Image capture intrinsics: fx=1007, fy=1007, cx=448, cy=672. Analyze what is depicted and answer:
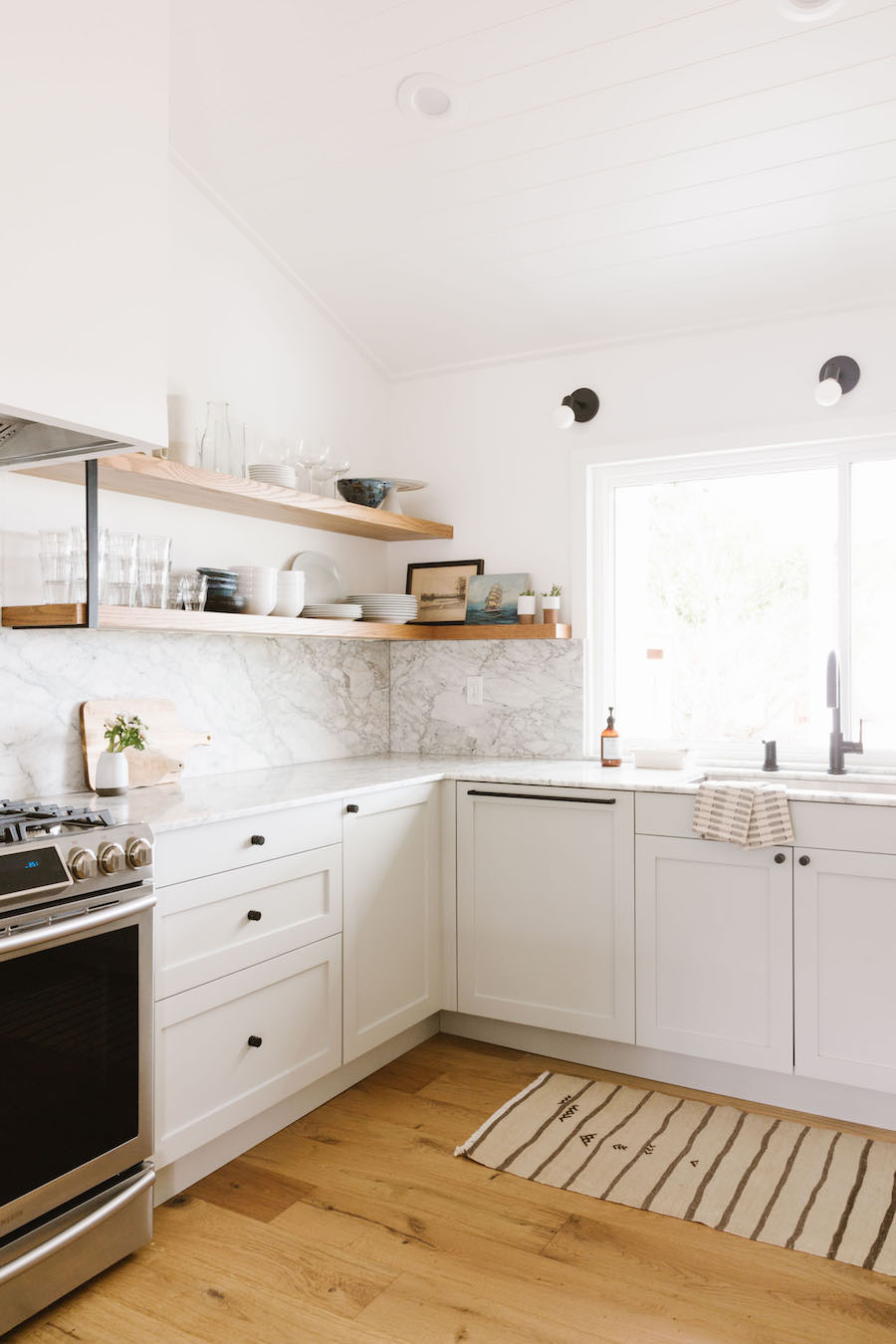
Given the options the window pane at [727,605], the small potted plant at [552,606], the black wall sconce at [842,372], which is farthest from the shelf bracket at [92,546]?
the black wall sconce at [842,372]

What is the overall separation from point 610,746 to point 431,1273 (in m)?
1.82

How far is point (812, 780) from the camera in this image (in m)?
3.17

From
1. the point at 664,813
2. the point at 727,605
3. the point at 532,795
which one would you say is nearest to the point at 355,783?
the point at 532,795

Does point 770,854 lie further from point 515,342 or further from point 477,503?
point 515,342

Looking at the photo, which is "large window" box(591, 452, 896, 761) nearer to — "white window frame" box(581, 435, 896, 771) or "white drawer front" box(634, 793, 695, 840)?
"white window frame" box(581, 435, 896, 771)

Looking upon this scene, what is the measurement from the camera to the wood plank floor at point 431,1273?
6.31ft

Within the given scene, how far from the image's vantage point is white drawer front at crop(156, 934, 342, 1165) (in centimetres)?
228

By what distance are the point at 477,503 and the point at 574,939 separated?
68.5 inches

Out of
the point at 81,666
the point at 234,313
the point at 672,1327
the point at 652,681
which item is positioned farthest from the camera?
the point at 652,681

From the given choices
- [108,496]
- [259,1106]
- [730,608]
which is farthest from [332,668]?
[259,1106]

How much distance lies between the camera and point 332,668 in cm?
387

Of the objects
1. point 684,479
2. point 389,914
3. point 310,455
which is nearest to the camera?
point 389,914

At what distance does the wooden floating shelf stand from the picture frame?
0.10 m

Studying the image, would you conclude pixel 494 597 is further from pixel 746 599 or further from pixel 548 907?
pixel 548 907
